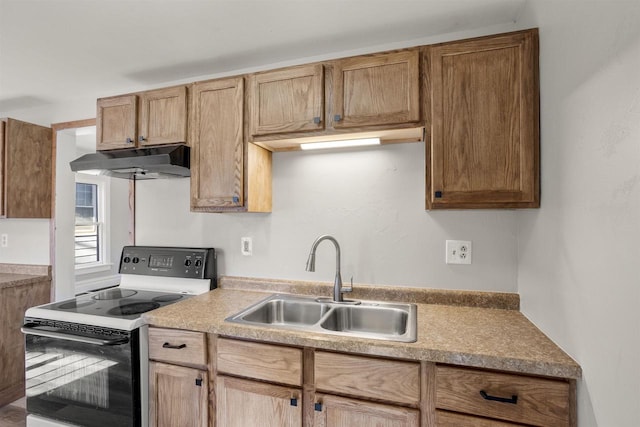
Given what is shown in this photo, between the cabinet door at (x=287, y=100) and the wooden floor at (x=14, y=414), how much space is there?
8.26 ft

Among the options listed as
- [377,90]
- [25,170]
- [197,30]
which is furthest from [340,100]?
[25,170]

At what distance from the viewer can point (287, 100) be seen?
1.62m

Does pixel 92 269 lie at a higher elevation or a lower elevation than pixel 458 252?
lower

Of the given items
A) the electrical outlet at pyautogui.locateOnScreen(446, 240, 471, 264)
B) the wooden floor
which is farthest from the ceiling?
the wooden floor

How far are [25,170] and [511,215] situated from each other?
340cm

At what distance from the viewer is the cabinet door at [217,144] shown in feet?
5.69

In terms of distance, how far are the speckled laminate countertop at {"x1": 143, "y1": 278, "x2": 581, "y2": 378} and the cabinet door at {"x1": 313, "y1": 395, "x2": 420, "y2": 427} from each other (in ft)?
0.68

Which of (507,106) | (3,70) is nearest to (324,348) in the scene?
(507,106)

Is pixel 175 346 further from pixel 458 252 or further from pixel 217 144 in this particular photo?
pixel 458 252

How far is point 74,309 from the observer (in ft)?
5.47

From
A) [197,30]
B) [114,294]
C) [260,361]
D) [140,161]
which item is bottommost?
[260,361]

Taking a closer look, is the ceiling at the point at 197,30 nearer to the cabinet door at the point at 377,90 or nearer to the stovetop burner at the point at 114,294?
the cabinet door at the point at 377,90

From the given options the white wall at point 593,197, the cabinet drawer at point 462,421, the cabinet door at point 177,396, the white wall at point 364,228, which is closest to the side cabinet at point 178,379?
the cabinet door at point 177,396

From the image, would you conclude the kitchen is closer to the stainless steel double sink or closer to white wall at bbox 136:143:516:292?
white wall at bbox 136:143:516:292
